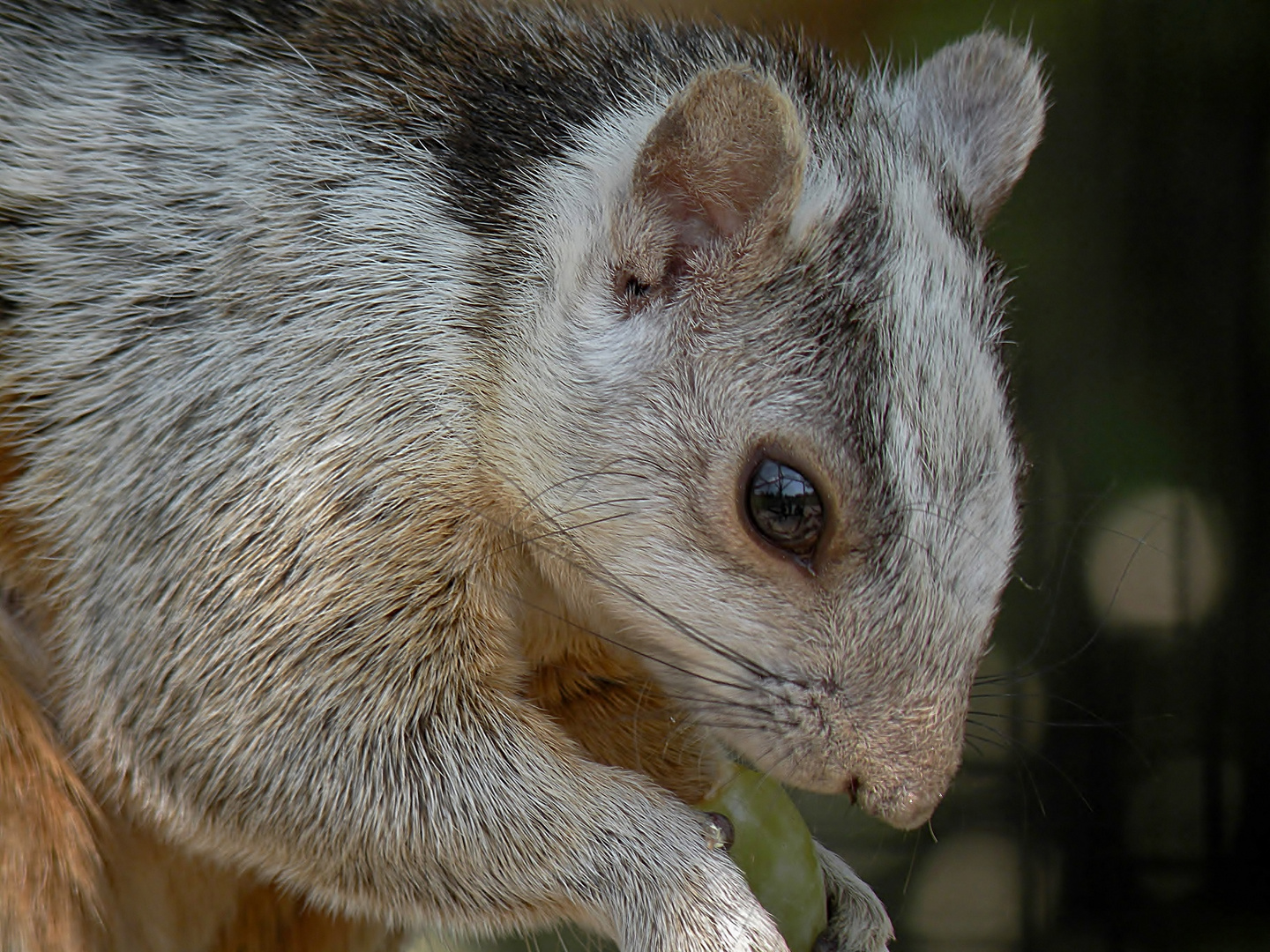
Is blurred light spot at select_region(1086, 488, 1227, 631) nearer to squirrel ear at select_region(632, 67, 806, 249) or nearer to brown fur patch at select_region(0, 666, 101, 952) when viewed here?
squirrel ear at select_region(632, 67, 806, 249)

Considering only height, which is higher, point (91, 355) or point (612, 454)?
point (612, 454)

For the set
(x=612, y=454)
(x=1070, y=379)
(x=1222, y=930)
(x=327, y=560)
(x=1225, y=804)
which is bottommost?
(x=1222, y=930)

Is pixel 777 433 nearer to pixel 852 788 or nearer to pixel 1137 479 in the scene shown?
pixel 852 788

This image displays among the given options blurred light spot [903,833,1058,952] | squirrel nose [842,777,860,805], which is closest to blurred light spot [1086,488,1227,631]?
blurred light spot [903,833,1058,952]

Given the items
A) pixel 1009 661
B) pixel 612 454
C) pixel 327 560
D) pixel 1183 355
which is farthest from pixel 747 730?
pixel 1183 355

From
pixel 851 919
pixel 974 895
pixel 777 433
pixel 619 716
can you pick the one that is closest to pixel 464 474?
pixel 777 433

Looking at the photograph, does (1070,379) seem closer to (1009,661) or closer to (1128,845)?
(1009,661)

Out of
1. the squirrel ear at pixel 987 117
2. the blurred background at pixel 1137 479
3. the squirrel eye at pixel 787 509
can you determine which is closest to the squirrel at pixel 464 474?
the squirrel eye at pixel 787 509
